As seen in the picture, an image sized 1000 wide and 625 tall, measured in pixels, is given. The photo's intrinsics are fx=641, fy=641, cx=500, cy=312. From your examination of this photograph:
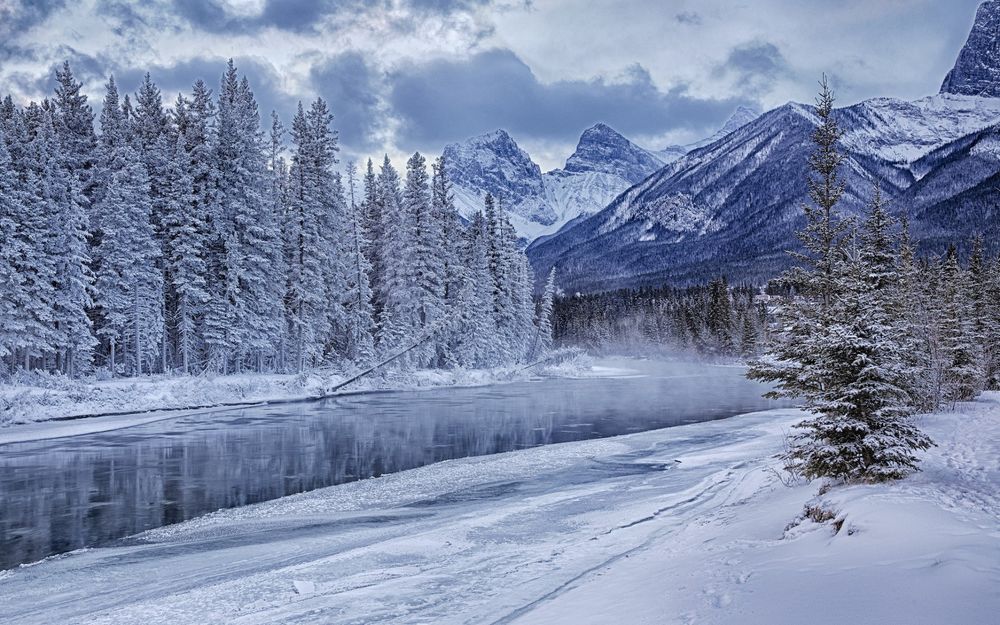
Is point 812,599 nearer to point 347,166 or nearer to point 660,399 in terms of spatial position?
point 660,399

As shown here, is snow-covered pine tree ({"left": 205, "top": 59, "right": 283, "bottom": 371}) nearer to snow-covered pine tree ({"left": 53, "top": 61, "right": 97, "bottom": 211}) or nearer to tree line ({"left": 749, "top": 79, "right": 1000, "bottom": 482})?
snow-covered pine tree ({"left": 53, "top": 61, "right": 97, "bottom": 211})

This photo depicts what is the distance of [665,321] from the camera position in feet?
464

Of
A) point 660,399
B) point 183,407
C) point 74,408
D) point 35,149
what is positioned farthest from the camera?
point 660,399

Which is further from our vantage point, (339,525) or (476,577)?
(339,525)

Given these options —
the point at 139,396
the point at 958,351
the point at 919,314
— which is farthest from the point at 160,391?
the point at 958,351

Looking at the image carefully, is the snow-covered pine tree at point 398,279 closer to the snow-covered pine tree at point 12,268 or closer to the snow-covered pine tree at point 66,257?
the snow-covered pine tree at point 66,257

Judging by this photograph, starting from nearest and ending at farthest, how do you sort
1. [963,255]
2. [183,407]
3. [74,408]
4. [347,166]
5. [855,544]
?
[855,544] → [74,408] → [183,407] → [347,166] → [963,255]

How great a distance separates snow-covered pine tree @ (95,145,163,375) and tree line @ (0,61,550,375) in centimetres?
10

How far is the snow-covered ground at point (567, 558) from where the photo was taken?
574 centimetres

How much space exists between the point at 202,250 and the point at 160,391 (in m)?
10.5

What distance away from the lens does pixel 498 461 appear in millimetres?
18656

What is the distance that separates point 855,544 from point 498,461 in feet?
41.0

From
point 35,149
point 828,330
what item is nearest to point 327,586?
point 828,330

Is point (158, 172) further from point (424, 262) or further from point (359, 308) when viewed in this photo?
point (424, 262)
